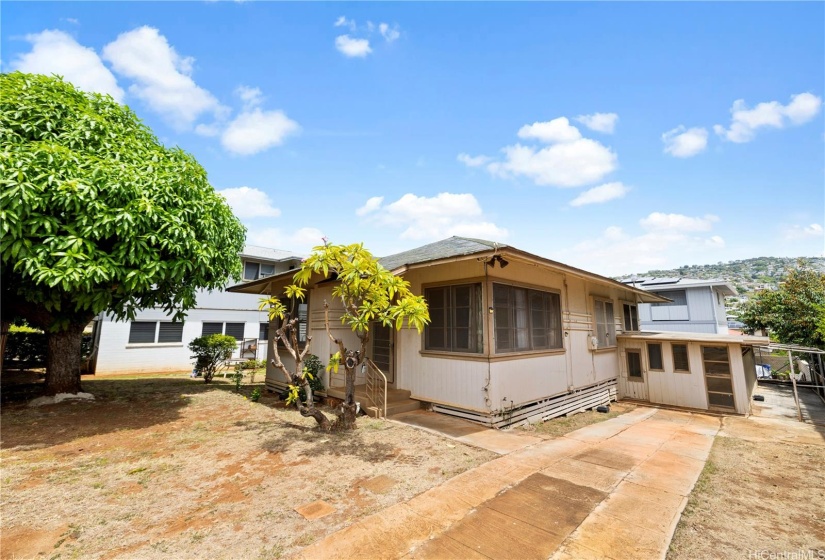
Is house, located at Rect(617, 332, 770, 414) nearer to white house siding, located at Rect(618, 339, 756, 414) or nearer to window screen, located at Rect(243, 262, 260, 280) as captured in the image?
white house siding, located at Rect(618, 339, 756, 414)

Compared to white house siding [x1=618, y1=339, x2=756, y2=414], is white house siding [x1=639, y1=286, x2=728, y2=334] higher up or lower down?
higher up

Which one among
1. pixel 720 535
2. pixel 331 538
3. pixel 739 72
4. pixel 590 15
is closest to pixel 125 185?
pixel 331 538

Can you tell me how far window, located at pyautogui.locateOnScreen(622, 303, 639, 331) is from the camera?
13.3 m

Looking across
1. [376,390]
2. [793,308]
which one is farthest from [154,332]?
[793,308]

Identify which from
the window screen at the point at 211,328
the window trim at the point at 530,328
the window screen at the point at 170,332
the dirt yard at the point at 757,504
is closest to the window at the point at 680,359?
the dirt yard at the point at 757,504

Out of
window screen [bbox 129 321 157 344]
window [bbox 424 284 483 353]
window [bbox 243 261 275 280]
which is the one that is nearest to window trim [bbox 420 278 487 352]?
window [bbox 424 284 483 353]

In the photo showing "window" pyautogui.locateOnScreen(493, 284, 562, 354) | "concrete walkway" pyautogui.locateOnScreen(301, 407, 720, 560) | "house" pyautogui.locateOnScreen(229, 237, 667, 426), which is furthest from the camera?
"window" pyautogui.locateOnScreen(493, 284, 562, 354)

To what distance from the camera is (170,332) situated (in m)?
16.4

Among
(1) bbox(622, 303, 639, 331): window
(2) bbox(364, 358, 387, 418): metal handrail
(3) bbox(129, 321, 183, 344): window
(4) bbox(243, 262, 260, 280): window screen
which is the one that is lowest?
(2) bbox(364, 358, 387, 418): metal handrail

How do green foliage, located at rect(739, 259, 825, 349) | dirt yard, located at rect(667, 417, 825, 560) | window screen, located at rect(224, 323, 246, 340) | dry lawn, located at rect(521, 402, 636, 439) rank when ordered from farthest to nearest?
window screen, located at rect(224, 323, 246, 340), green foliage, located at rect(739, 259, 825, 349), dry lawn, located at rect(521, 402, 636, 439), dirt yard, located at rect(667, 417, 825, 560)

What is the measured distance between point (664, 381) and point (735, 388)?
5.27 feet

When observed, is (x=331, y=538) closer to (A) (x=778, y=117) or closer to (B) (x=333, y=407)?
(B) (x=333, y=407)

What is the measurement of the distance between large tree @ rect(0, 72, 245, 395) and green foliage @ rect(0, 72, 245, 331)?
2 centimetres

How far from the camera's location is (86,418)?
7109 millimetres
